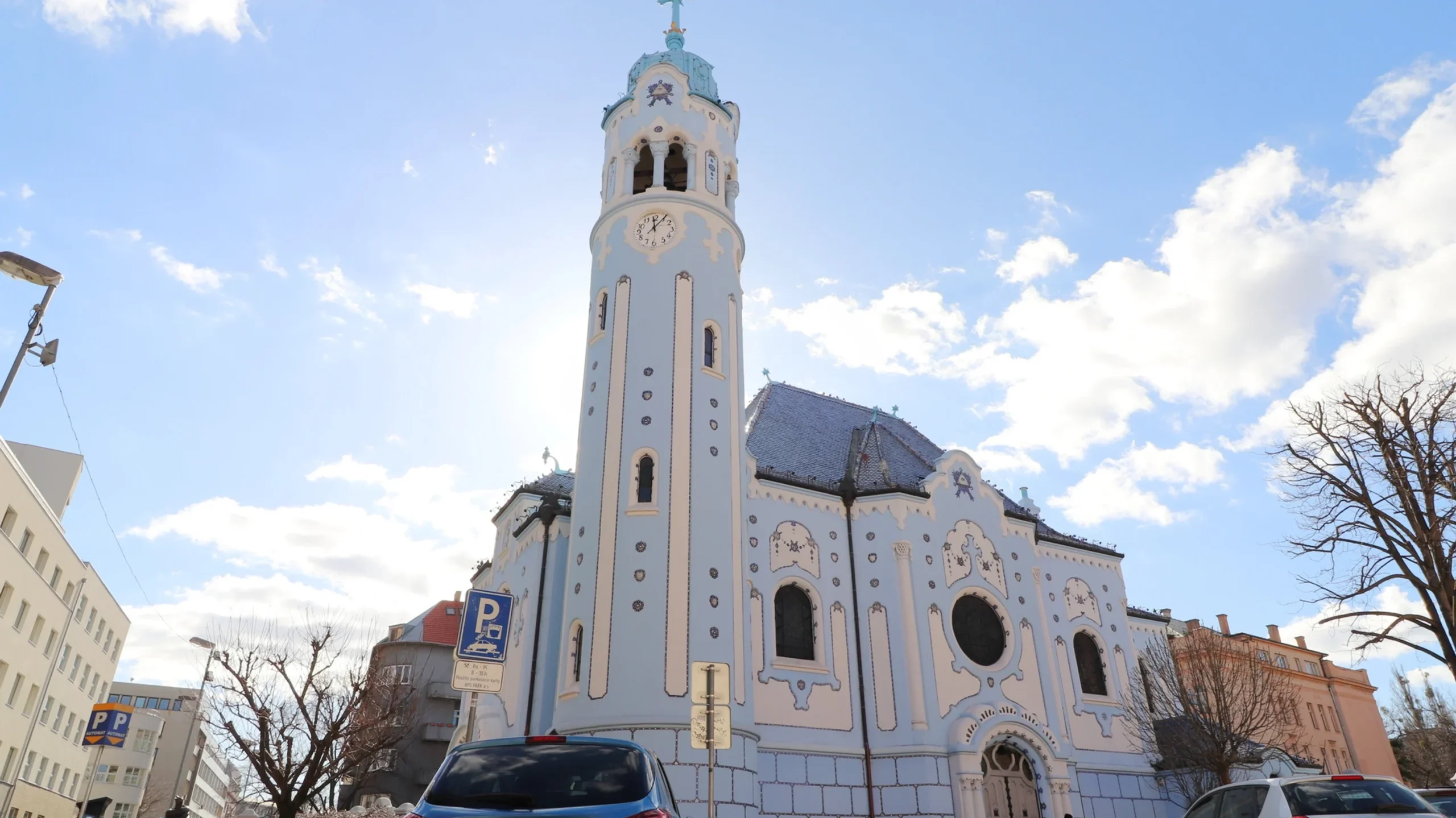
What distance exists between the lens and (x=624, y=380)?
26.2m

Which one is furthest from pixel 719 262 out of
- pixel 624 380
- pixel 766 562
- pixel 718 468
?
pixel 766 562

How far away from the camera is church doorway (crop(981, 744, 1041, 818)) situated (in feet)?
84.9

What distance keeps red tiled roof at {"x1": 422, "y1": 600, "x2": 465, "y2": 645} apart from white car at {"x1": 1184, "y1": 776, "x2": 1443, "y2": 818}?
50378mm

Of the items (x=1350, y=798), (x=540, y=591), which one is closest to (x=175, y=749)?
(x=540, y=591)

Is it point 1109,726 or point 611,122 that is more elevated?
point 611,122

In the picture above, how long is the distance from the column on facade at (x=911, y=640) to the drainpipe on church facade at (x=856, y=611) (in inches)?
54.2

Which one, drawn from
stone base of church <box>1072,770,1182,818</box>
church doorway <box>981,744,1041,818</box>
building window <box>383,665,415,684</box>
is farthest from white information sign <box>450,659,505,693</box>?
building window <box>383,665,415,684</box>

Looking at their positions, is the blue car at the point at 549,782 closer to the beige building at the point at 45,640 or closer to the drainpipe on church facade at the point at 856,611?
the drainpipe on church facade at the point at 856,611

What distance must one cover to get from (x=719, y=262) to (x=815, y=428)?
840 cm

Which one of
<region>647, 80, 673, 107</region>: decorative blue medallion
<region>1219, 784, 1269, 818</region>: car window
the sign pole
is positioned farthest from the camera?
<region>647, 80, 673, 107</region>: decorative blue medallion

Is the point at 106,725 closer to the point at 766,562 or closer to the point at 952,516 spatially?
the point at 766,562

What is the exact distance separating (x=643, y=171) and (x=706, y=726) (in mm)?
24195

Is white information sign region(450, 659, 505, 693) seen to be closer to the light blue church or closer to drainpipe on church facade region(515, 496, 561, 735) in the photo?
the light blue church

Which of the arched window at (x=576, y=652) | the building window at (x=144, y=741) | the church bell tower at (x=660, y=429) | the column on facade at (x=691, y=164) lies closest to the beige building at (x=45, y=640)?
the church bell tower at (x=660, y=429)
